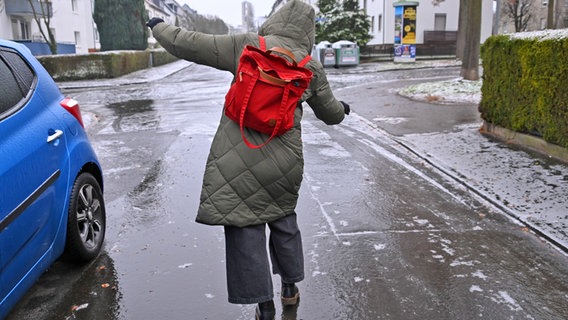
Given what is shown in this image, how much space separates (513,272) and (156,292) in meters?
2.60

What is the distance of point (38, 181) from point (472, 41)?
14.9 meters

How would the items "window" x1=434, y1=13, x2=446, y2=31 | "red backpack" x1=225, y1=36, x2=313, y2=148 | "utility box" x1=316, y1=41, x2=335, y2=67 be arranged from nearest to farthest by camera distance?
"red backpack" x1=225, y1=36, x2=313, y2=148 < "utility box" x1=316, y1=41, x2=335, y2=67 < "window" x1=434, y1=13, x2=446, y2=31

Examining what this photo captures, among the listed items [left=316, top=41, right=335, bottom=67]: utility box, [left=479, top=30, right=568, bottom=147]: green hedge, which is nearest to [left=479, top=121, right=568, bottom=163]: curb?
[left=479, top=30, right=568, bottom=147]: green hedge

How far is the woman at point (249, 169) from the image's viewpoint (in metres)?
2.99

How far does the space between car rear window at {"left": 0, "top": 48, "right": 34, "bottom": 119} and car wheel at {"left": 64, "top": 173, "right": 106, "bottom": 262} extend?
2.52 feet

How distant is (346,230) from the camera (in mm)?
4984

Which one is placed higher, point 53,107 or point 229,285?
point 53,107

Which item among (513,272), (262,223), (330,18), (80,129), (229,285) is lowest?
(513,272)

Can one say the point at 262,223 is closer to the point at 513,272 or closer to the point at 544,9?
the point at 513,272

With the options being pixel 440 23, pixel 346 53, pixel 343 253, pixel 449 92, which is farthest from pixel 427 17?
pixel 343 253

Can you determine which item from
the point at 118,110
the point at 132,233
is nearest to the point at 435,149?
the point at 132,233

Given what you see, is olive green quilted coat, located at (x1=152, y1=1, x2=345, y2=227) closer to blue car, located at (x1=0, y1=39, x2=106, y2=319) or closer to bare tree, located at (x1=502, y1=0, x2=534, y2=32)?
blue car, located at (x1=0, y1=39, x2=106, y2=319)

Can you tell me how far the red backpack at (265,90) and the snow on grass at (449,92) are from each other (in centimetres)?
1174

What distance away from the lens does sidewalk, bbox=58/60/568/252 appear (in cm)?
532
